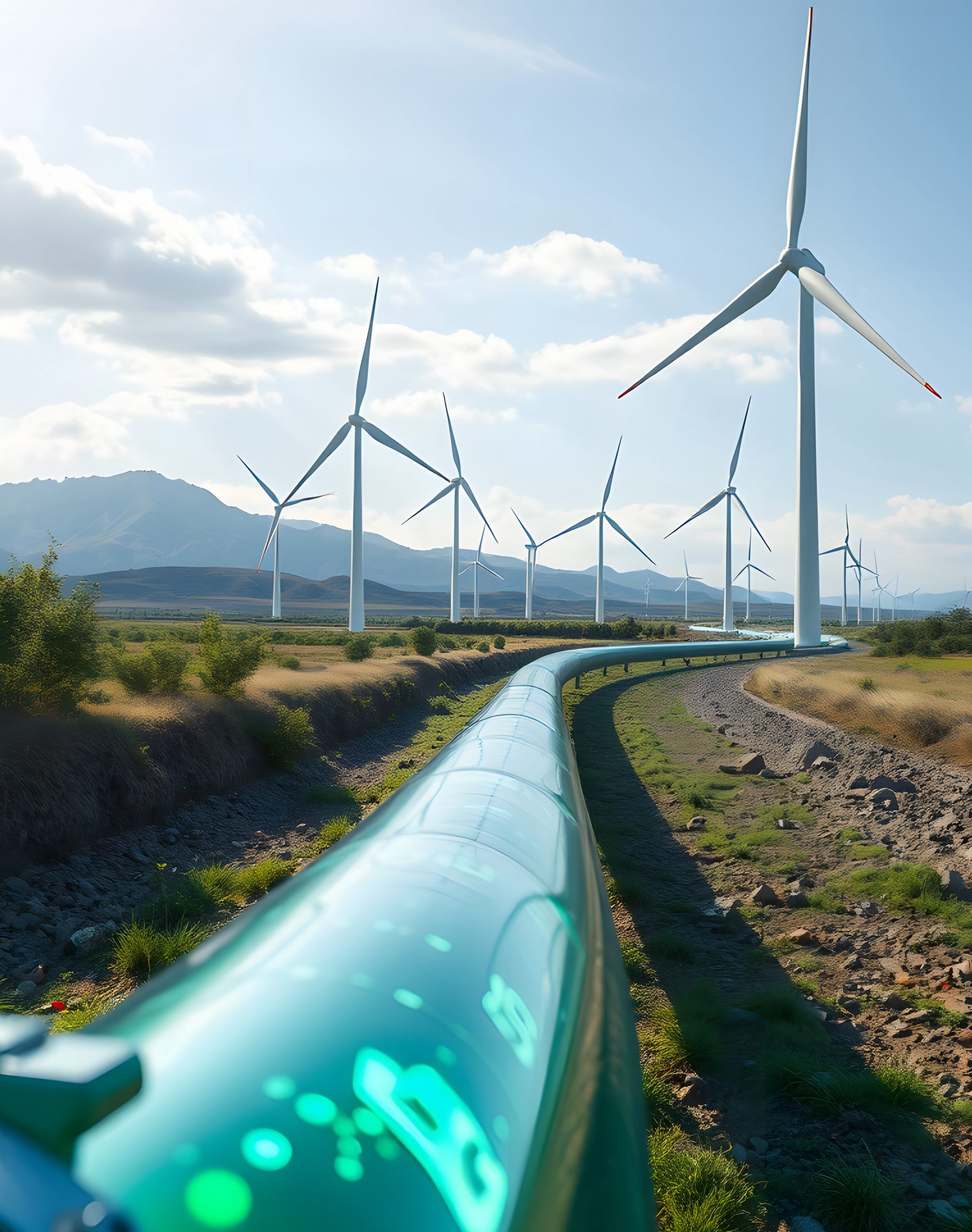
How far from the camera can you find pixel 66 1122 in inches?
51.4

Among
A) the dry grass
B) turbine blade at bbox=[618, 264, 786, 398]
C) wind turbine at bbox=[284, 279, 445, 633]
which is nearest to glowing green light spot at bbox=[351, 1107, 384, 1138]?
the dry grass

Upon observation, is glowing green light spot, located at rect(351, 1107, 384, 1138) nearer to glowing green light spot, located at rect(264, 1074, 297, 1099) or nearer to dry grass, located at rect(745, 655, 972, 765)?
glowing green light spot, located at rect(264, 1074, 297, 1099)

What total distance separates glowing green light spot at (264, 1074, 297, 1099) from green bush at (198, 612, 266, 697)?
1783 centimetres

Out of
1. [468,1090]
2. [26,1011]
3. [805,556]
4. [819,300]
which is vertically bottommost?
[26,1011]

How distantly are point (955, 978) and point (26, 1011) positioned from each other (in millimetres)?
9332

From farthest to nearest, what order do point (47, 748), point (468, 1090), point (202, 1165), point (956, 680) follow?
point (956, 680) → point (47, 748) → point (468, 1090) → point (202, 1165)

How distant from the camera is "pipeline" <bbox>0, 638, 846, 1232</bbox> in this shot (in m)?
1.39

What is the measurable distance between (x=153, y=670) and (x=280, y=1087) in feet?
58.8

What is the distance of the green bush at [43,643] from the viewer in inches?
507

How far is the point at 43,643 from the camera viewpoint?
13.2 m

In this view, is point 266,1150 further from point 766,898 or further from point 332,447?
point 332,447

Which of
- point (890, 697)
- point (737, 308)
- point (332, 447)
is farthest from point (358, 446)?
point (890, 697)

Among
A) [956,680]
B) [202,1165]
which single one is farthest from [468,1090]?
[956,680]

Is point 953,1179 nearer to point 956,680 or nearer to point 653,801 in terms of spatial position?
point 653,801
